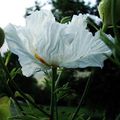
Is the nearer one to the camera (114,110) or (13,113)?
(13,113)

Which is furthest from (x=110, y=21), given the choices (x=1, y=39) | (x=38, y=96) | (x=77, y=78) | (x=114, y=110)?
(x=38, y=96)

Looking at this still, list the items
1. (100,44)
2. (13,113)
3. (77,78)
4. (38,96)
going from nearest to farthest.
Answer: (100,44) < (13,113) < (77,78) < (38,96)

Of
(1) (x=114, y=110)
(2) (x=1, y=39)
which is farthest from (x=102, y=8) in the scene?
(1) (x=114, y=110)

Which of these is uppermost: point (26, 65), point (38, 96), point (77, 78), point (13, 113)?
point (26, 65)

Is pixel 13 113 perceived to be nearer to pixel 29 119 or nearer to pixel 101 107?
pixel 29 119

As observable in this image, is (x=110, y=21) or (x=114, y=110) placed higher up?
(x=110, y=21)

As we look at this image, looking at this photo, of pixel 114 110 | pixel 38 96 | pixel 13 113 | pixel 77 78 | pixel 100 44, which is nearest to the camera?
pixel 100 44

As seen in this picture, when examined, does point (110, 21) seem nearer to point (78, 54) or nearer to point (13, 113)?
point (78, 54)
